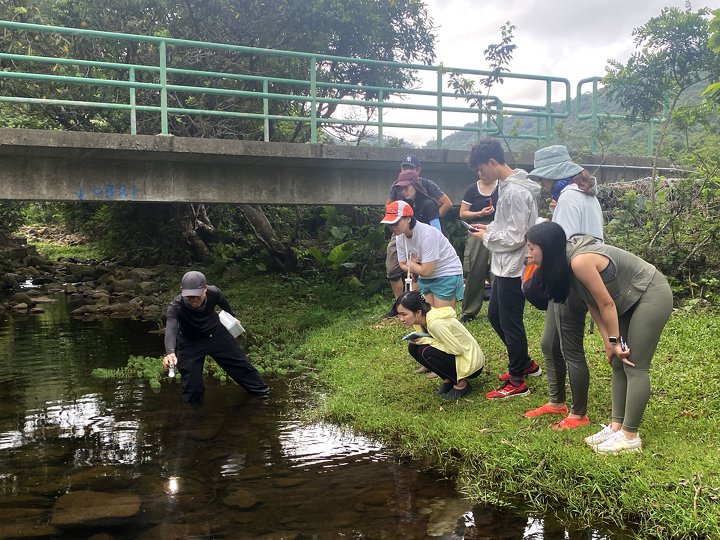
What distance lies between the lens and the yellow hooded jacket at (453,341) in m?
5.84

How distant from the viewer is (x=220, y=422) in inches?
246

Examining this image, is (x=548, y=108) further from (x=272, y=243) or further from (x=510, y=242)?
(x=510, y=242)

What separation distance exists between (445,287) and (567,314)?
1696mm

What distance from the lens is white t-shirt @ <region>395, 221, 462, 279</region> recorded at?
624 cm

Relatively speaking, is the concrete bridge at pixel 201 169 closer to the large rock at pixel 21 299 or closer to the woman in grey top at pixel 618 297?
the woman in grey top at pixel 618 297

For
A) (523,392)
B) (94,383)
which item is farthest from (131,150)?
(523,392)

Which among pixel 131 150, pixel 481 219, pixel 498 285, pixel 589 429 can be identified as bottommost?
pixel 589 429

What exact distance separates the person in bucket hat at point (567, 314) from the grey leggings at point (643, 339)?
465mm

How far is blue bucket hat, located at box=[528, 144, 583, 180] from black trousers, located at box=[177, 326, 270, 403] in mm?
3549

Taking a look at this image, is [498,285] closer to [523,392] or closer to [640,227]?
[523,392]

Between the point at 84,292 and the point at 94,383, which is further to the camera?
the point at 84,292

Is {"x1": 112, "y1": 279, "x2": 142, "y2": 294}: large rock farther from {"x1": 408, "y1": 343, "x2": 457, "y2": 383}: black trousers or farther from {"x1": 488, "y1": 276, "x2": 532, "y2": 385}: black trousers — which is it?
{"x1": 488, "y1": 276, "x2": 532, "y2": 385}: black trousers

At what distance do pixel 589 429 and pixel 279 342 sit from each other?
6.08 m

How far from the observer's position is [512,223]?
18.9 ft
